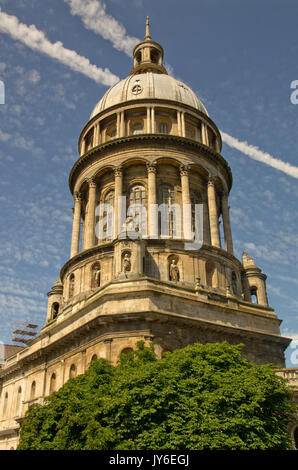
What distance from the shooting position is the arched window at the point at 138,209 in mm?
38341

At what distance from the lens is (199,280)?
108 ft

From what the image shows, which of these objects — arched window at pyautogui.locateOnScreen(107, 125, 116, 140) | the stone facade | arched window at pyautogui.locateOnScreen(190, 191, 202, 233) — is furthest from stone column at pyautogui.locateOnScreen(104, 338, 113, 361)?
arched window at pyautogui.locateOnScreen(107, 125, 116, 140)

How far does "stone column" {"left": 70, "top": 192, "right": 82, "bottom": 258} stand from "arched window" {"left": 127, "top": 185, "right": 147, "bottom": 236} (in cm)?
619

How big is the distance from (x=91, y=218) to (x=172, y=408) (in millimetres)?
25156

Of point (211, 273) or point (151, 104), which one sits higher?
point (151, 104)

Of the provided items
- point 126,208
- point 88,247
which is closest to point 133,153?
point 126,208

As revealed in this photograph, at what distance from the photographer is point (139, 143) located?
41250mm

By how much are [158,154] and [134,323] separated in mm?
18572

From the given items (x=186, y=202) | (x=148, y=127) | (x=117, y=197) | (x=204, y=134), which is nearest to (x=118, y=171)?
(x=117, y=197)

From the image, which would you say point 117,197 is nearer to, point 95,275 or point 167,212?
point 167,212

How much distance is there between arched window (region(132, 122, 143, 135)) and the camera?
44.0m

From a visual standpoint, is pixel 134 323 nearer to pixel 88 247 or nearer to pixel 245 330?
pixel 245 330
